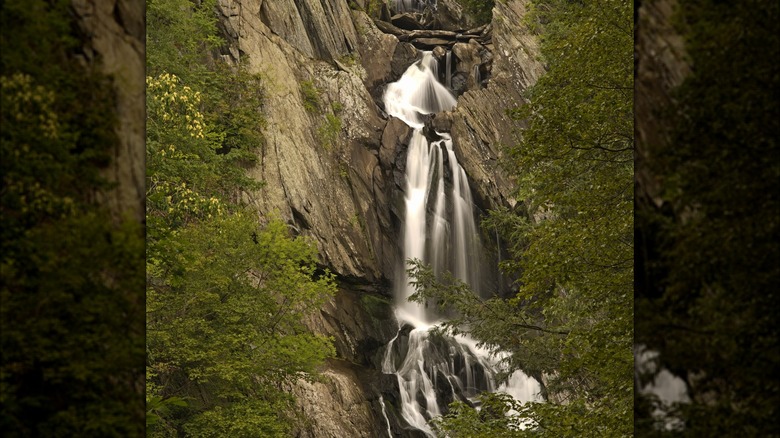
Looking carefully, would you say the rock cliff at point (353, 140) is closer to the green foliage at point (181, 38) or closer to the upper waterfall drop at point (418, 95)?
the upper waterfall drop at point (418, 95)

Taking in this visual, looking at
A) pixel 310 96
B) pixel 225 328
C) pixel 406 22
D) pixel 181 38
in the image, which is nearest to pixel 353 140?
pixel 310 96

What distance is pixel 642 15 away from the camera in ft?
9.82

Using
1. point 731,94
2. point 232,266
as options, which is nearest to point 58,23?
point 731,94

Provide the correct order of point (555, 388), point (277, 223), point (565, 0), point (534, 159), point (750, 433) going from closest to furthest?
point (750, 433) < point (534, 159) < point (555, 388) < point (277, 223) < point (565, 0)

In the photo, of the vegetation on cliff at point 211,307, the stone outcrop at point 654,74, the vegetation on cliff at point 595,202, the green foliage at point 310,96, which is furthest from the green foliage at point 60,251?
the green foliage at point 310,96

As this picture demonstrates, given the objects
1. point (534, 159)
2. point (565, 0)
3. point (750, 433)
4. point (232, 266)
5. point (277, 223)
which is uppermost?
Result: point (565, 0)

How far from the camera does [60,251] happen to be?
110 inches

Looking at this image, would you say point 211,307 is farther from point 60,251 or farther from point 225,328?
point 60,251

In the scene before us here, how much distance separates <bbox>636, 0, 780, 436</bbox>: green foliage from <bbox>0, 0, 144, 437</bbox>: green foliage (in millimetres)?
1930

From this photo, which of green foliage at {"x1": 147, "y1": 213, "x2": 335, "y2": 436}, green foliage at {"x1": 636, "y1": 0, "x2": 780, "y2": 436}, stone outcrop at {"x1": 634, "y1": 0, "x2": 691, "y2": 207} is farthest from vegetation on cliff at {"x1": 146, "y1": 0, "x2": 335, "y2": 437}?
green foliage at {"x1": 636, "y1": 0, "x2": 780, "y2": 436}

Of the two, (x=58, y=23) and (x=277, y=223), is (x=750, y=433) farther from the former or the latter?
(x=277, y=223)

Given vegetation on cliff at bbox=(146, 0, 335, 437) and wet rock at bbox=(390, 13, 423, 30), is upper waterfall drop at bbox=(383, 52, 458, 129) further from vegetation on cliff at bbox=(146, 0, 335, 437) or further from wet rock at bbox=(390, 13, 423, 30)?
vegetation on cliff at bbox=(146, 0, 335, 437)

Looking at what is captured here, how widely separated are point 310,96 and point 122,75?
2292cm

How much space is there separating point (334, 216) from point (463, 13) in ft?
47.3
